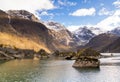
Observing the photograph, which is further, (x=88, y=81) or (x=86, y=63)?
(x=86, y=63)

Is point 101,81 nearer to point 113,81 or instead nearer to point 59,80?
point 113,81

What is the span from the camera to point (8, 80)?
75.8m

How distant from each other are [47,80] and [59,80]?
132 inches

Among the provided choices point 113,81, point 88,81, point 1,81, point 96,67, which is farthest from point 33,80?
point 96,67

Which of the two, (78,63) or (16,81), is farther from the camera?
(78,63)

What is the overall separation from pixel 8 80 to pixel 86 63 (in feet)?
165

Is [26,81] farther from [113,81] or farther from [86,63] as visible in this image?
[86,63]

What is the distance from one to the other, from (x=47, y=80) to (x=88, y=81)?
11144mm

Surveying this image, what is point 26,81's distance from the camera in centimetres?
7400

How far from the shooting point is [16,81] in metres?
73.2

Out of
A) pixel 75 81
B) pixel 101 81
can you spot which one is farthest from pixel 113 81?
pixel 75 81

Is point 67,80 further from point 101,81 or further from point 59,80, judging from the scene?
point 101,81

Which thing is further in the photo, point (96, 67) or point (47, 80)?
point (96, 67)

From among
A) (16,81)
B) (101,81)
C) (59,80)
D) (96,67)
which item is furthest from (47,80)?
(96,67)
